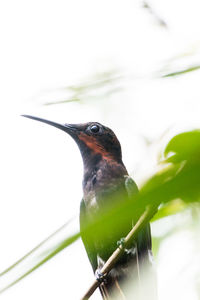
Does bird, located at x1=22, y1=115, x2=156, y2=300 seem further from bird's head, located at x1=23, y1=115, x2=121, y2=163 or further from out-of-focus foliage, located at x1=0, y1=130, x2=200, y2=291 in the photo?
out-of-focus foliage, located at x1=0, y1=130, x2=200, y2=291

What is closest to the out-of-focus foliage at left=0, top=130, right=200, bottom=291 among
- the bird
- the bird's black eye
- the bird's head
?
the bird

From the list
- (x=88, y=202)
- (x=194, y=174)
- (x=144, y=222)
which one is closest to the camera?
(x=194, y=174)

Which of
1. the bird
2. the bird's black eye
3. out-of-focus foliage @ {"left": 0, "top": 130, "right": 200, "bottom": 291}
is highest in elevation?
the bird's black eye

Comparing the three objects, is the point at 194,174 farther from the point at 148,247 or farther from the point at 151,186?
the point at 148,247

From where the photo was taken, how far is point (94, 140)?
4516mm

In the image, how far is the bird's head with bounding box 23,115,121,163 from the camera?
172 inches

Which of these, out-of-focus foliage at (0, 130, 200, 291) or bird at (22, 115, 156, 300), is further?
bird at (22, 115, 156, 300)

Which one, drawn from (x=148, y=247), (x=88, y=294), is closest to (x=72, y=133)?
(x=148, y=247)

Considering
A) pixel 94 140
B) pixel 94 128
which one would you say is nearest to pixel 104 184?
pixel 94 140

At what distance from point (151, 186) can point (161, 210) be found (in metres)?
0.18

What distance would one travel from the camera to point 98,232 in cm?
33

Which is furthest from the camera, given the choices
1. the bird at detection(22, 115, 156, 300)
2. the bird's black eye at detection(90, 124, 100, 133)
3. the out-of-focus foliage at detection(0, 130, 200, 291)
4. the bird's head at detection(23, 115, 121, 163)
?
the bird's black eye at detection(90, 124, 100, 133)

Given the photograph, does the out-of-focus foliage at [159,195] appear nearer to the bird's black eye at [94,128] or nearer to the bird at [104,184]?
the bird at [104,184]

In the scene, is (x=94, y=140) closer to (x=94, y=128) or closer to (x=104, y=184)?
(x=94, y=128)
